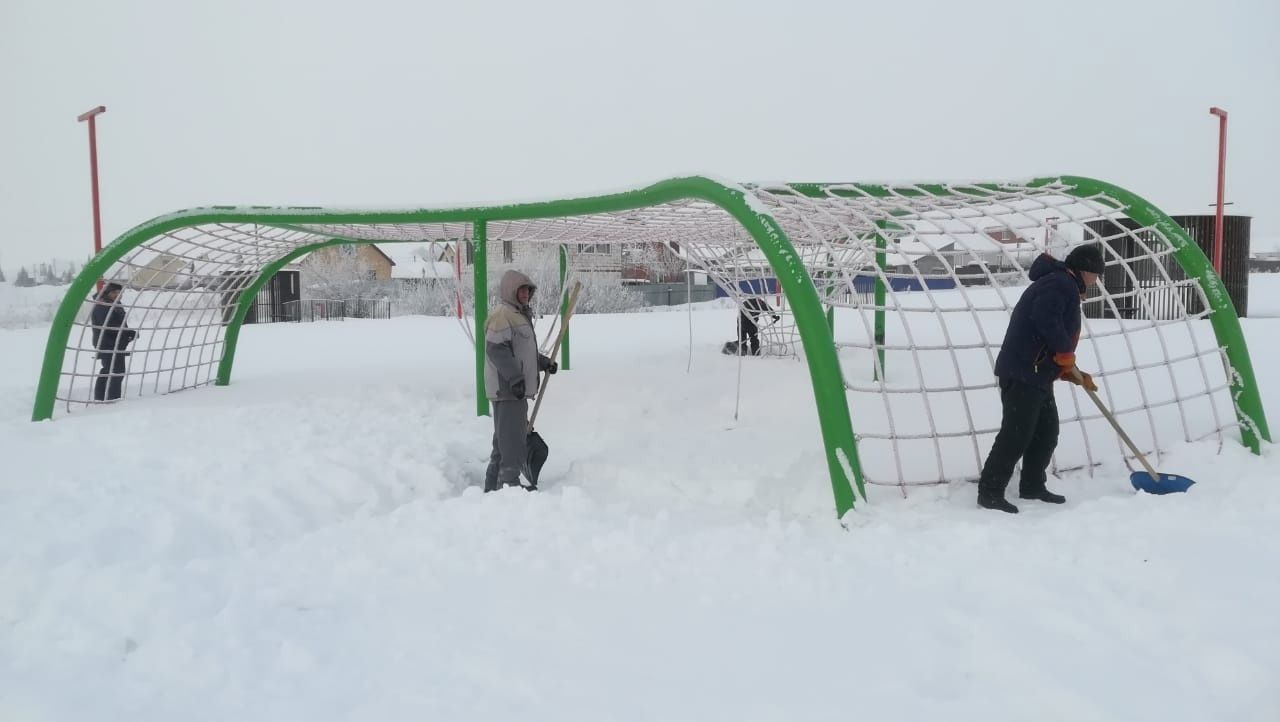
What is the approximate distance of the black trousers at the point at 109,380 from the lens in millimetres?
8188

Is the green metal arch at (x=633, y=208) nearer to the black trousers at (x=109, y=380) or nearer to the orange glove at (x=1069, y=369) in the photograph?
the black trousers at (x=109, y=380)

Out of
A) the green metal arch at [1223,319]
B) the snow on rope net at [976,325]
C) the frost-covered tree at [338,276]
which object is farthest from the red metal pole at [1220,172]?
the frost-covered tree at [338,276]

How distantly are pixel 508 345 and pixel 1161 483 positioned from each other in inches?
158

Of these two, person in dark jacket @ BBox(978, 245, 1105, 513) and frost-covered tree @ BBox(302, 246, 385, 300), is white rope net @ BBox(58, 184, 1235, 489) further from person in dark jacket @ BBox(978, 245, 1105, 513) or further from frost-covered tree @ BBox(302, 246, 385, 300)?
frost-covered tree @ BBox(302, 246, 385, 300)

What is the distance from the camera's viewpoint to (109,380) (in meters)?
8.20

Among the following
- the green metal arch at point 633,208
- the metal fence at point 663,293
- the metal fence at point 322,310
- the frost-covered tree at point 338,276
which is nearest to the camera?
the green metal arch at point 633,208

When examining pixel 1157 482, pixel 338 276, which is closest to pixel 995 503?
pixel 1157 482

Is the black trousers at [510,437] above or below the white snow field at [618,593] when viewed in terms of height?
above

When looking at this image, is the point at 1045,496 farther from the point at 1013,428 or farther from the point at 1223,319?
the point at 1223,319

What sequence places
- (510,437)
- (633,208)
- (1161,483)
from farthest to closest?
(633,208), (510,437), (1161,483)

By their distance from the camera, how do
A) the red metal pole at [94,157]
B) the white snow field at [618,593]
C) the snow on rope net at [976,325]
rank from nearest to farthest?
1. the white snow field at [618,593]
2. the snow on rope net at [976,325]
3. the red metal pole at [94,157]

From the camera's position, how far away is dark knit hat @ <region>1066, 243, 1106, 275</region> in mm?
4148

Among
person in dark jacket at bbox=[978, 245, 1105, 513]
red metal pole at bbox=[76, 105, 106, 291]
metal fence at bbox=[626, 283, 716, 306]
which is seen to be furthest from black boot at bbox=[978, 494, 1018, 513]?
metal fence at bbox=[626, 283, 716, 306]

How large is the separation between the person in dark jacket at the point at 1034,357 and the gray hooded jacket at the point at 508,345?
2.89m
